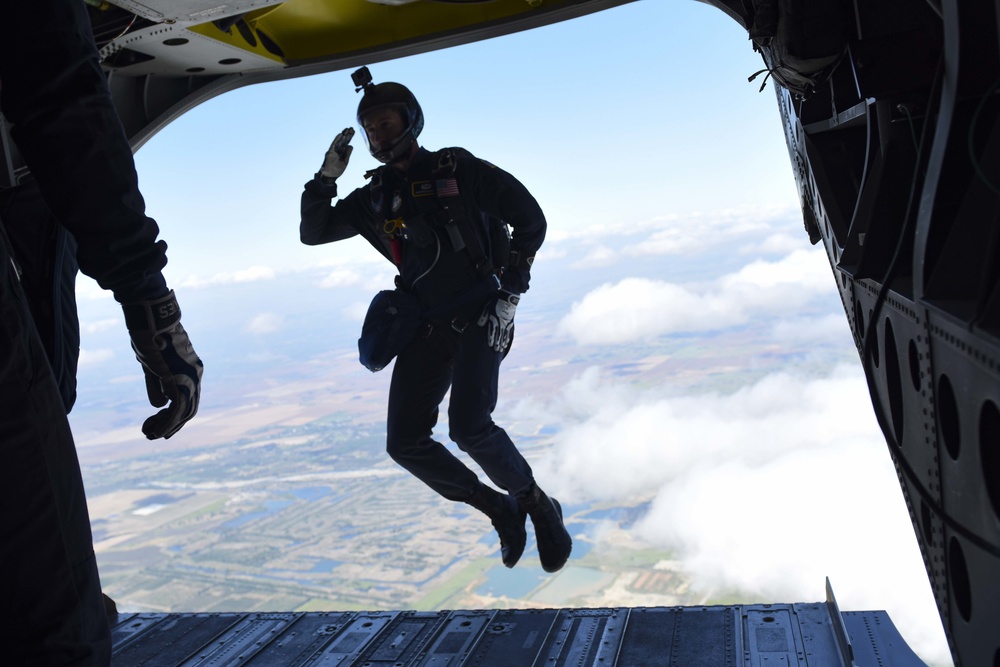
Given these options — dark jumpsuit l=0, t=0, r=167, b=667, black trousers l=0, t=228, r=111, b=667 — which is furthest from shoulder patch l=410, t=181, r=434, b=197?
black trousers l=0, t=228, r=111, b=667

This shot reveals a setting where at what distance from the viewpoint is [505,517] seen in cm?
377

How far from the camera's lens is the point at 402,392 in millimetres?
3678

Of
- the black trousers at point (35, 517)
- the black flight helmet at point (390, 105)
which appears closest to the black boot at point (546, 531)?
the black flight helmet at point (390, 105)

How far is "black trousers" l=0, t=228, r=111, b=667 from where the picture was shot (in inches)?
42.8

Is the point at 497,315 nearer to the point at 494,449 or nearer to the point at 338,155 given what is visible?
the point at 494,449

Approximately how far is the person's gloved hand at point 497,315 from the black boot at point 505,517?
27.2 inches

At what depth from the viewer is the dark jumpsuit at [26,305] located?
1.10m

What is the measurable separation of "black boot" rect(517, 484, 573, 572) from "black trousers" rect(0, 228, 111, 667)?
8.93ft

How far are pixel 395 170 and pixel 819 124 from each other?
1.77 meters

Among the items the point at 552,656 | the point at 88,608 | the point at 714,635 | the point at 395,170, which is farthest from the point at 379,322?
the point at 88,608

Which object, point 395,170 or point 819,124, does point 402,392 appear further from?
point 819,124

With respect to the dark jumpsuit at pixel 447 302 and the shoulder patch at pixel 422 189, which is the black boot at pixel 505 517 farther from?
the shoulder patch at pixel 422 189

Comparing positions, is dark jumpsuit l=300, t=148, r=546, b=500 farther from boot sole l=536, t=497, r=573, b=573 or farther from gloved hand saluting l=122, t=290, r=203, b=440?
gloved hand saluting l=122, t=290, r=203, b=440

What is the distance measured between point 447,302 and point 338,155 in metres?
0.80
